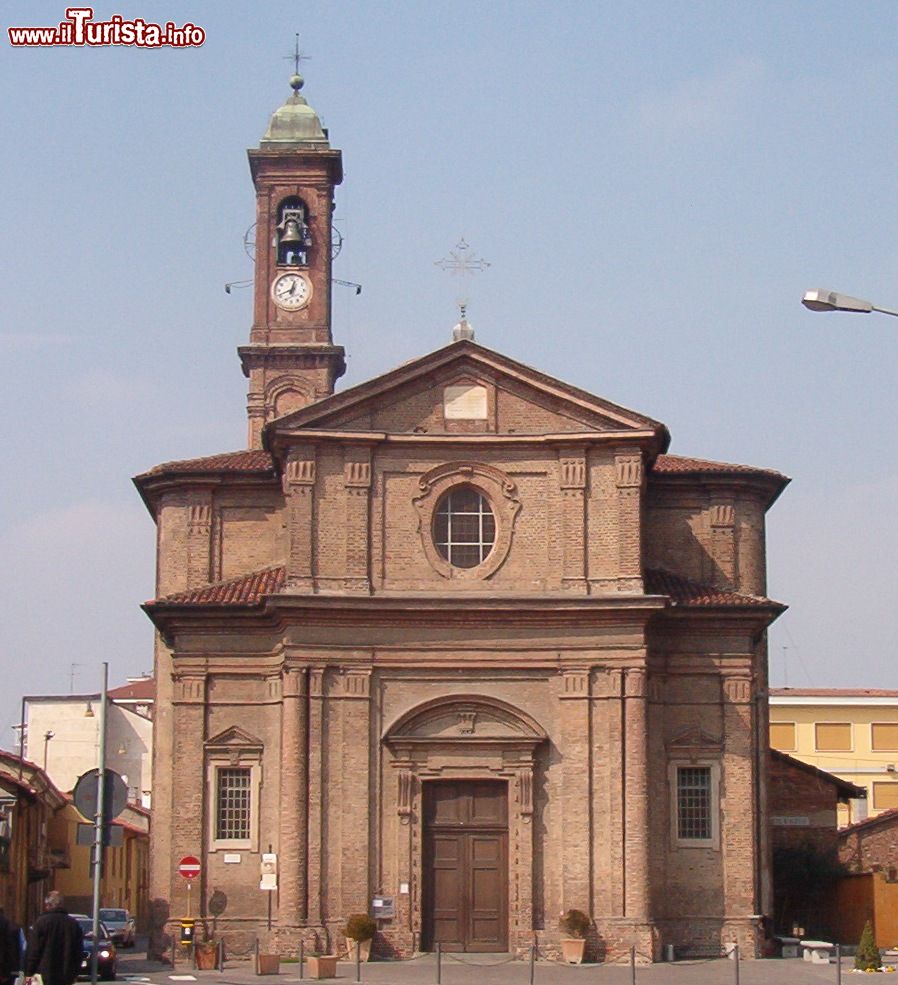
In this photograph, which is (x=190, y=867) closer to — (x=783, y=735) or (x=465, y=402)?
(x=465, y=402)

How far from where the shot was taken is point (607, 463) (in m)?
36.8

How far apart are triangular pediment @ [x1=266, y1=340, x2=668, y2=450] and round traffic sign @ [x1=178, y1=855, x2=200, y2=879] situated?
8534mm

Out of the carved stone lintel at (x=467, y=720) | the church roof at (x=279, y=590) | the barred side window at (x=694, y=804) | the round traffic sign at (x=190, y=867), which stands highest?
the church roof at (x=279, y=590)

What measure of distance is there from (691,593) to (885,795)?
43.2 metres

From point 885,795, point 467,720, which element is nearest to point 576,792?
point 467,720

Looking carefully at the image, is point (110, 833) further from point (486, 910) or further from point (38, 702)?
point (38, 702)

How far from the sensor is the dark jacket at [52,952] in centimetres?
1803

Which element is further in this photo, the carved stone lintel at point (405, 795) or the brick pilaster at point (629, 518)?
the brick pilaster at point (629, 518)

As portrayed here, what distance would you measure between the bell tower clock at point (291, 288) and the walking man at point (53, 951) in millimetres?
37966

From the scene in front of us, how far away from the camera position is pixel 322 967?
3188 centimetres

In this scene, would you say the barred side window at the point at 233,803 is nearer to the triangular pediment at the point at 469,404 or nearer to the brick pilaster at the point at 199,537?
the brick pilaster at the point at 199,537

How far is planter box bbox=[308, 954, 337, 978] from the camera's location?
1254 inches

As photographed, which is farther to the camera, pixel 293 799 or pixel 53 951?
pixel 293 799

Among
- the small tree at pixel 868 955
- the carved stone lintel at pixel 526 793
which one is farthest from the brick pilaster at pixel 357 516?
the small tree at pixel 868 955
